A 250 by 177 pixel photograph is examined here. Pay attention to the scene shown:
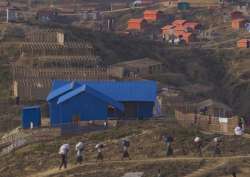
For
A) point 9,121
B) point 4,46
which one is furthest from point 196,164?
point 4,46

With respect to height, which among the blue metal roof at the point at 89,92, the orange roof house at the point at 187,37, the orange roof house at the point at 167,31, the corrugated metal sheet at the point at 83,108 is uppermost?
the orange roof house at the point at 167,31

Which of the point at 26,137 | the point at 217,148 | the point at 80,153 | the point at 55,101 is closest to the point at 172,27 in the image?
the point at 55,101

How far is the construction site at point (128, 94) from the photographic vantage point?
82.4ft

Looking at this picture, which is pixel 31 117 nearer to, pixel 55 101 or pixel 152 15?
pixel 55 101

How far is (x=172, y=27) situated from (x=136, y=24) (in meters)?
5.96

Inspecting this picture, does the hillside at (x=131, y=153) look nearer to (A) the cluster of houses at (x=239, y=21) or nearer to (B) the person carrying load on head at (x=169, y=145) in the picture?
(B) the person carrying load on head at (x=169, y=145)

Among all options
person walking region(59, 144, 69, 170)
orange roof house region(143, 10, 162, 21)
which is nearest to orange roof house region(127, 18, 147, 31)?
orange roof house region(143, 10, 162, 21)

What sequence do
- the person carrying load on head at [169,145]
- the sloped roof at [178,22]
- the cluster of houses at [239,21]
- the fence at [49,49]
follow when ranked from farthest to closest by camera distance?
the sloped roof at [178,22] → the cluster of houses at [239,21] → the fence at [49,49] → the person carrying load on head at [169,145]

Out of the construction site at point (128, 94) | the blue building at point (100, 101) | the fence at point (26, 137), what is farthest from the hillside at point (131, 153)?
the blue building at point (100, 101)

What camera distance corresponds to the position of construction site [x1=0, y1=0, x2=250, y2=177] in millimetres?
25125

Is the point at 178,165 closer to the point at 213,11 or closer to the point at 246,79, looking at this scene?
the point at 246,79

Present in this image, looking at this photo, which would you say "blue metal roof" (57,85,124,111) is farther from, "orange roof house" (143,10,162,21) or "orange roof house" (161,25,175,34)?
"orange roof house" (143,10,162,21)

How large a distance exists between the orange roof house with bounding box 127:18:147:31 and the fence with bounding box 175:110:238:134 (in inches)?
2608

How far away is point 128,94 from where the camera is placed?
120 feet
